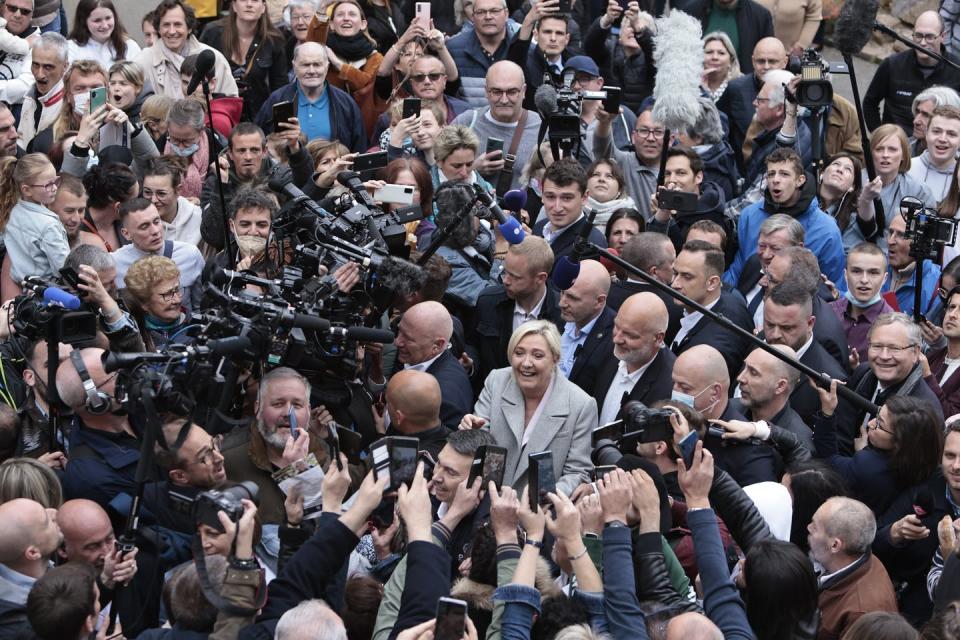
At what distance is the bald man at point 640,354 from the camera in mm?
6613

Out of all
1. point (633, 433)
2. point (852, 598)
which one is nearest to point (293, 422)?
point (633, 433)

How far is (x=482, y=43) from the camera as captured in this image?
10.4 metres

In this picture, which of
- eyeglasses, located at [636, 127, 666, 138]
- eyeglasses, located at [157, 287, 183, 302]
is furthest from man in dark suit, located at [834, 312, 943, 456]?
eyeglasses, located at [157, 287, 183, 302]

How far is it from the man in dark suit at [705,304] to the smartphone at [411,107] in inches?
84.0

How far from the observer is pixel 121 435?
19.9ft

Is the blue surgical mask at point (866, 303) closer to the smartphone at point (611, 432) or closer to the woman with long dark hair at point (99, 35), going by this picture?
the smartphone at point (611, 432)

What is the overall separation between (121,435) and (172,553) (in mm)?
736

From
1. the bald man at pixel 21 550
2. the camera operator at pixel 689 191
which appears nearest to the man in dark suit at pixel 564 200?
the camera operator at pixel 689 191

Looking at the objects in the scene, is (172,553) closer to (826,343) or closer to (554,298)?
(554,298)

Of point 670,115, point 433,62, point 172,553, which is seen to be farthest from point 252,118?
point 172,553

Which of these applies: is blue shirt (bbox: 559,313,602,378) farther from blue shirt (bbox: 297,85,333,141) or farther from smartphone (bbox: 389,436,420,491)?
blue shirt (bbox: 297,85,333,141)

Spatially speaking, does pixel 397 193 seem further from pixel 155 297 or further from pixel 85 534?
pixel 85 534

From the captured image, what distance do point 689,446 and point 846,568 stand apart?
79cm

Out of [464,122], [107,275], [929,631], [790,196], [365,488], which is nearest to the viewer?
[929,631]
